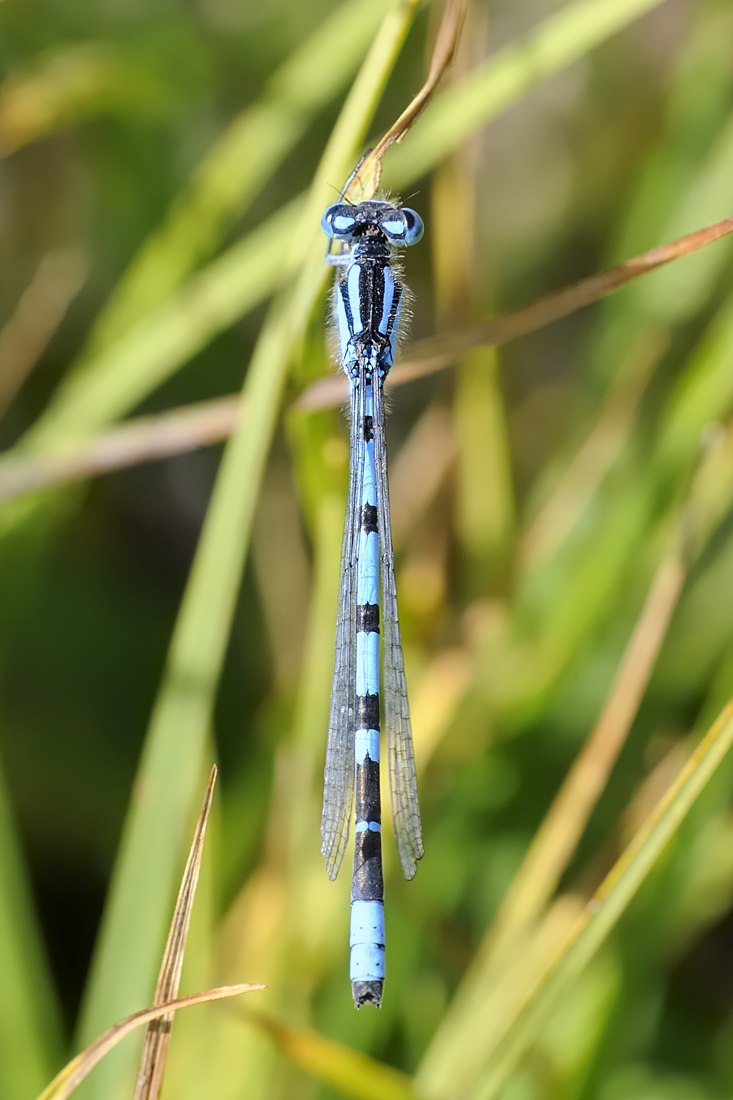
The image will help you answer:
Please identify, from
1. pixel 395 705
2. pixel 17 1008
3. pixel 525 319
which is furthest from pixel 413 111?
pixel 17 1008

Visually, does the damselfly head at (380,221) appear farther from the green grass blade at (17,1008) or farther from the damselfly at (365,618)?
the green grass blade at (17,1008)

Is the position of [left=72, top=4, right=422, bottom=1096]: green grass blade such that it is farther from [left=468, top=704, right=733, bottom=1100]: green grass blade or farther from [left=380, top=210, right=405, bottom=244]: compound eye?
[left=468, top=704, right=733, bottom=1100]: green grass blade

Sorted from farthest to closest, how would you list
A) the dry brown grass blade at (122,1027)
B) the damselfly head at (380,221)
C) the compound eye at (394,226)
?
1. the compound eye at (394,226)
2. the damselfly head at (380,221)
3. the dry brown grass blade at (122,1027)

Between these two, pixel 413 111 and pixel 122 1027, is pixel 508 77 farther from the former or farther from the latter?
pixel 122 1027

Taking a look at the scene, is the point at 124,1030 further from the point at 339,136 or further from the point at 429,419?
the point at 429,419

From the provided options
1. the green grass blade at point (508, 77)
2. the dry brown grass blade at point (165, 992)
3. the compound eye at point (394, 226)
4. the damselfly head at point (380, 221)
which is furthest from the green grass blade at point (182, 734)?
the dry brown grass blade at point (165, 992)

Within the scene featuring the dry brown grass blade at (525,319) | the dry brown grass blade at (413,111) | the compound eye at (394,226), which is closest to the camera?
the dry brown grass blade at (413,111)

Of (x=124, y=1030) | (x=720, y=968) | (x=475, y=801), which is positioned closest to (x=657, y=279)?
(x=475, y=801)

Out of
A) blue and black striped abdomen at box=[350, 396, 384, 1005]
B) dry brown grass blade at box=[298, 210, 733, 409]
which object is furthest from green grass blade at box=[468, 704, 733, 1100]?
dry brown grass blade at box=[298, 210, 733, 409]
